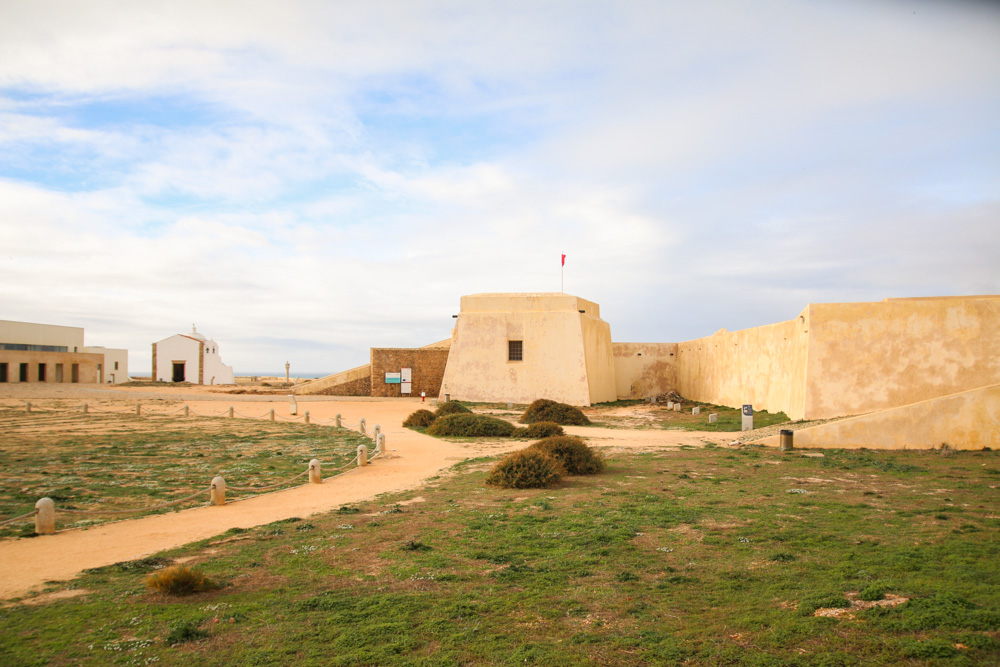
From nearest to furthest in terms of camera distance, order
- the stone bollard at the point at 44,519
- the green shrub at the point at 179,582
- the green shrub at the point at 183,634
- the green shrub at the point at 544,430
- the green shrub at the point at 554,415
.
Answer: the green shrub at the point at 183,634 < the green shrub at the point at 179,582 < the stone bollard at the point at 44,519 < the green shrub at the point at 544,430 < the green shrub at the point at 554,415

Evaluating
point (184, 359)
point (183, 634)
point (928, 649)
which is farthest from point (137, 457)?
point (184, 359)

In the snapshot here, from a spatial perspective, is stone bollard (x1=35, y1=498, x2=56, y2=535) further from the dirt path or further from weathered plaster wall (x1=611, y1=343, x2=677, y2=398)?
weathered plaster wall (x1=611, y1=343, x2=677, y2=398)

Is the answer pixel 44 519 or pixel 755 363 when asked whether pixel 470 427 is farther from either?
pixel 44 519

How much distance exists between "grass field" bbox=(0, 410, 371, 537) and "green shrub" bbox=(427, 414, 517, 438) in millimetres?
2400

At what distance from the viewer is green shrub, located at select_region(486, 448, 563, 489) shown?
10008mm

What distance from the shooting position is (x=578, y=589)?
5254 millimetres

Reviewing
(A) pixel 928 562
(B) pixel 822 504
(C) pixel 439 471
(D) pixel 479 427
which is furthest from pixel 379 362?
(A) pixel 928 562

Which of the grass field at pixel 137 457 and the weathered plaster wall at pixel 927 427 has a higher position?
the weathered plaster wall at pixel 927 427

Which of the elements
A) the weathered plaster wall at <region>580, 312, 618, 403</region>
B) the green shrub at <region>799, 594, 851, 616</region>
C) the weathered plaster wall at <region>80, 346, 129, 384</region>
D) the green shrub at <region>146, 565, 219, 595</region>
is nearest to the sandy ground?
the green shrub at <region>146, 565, 219, 595</region>

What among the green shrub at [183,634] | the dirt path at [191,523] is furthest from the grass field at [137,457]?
the green shrub at [183,634]

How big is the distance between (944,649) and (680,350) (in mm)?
27282

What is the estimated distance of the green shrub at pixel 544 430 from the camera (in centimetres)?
1599

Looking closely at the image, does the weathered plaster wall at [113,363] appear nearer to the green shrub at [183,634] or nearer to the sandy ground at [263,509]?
the sandy ground at [263,509]

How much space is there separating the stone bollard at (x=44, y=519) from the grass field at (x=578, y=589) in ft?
Result: 7.36
